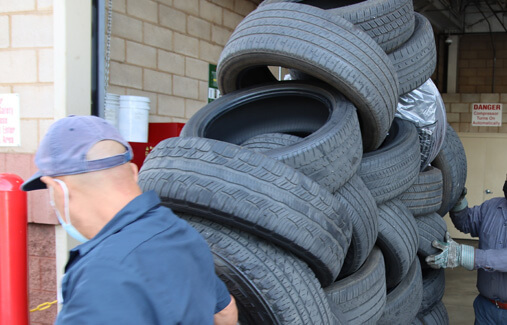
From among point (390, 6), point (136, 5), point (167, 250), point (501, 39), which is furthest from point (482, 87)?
point (167, 250)

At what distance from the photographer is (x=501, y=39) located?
39.4 ft

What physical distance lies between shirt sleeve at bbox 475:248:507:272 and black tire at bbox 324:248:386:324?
944 mm

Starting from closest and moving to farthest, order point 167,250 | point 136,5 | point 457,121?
point 167,250
point 136,5
point 457,121

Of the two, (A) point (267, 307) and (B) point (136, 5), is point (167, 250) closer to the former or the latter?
(A) point (267, 307)

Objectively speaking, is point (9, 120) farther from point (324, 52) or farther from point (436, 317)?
point (436, 317)

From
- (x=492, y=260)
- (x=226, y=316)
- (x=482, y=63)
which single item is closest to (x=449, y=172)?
(x=492, y=260)

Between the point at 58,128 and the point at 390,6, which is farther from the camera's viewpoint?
the point at 390,6

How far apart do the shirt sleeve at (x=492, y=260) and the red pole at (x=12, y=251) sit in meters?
2.44

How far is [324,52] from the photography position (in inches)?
84.1

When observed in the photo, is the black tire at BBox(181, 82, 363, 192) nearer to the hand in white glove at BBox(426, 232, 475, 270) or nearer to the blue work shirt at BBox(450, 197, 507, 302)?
the hand in white glove at BBox(426, 232, 475, 270)

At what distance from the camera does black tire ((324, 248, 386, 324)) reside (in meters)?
2.02

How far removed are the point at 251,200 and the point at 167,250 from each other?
0.64 metres

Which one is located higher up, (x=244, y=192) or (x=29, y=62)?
(x=29, y=62)

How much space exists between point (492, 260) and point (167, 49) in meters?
3.41
